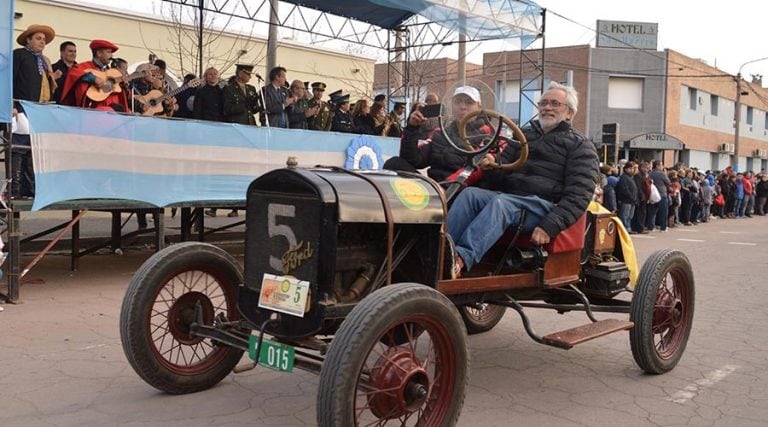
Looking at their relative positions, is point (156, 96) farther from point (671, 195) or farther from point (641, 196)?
point (671, 195)

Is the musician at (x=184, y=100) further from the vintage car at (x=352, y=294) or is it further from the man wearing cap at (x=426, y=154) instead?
the vintage car at (x=352, y=294)

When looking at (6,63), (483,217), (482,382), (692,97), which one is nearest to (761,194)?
(692,97)

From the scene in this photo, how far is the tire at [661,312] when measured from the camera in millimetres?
4967

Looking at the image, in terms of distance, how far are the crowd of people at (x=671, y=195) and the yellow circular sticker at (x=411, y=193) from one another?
33.0 ft

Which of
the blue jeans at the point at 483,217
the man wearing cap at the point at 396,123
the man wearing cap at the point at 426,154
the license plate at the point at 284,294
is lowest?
the license plate at the point at 284,294

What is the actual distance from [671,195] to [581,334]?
17.6m

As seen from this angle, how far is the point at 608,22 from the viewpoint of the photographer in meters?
40.3

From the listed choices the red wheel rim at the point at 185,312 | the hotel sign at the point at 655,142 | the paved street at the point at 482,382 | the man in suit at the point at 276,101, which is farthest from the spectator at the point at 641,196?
the hotel sign at the point at 655,142

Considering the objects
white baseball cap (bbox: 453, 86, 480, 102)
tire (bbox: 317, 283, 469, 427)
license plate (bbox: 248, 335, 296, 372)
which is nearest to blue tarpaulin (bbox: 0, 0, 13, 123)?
white baseball cap (bbox: 453, 86, 480, 102)

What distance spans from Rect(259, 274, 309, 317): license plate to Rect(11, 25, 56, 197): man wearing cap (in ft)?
14.6

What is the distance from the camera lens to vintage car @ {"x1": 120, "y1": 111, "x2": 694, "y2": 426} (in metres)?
3.38

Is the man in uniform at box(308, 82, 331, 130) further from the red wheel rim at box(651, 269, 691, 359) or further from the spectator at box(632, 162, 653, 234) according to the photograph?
the spectator at box(632, 162, 653, 234)

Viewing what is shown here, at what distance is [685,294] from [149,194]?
5591mm

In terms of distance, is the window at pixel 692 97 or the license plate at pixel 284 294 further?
the window at pixel 692 97
